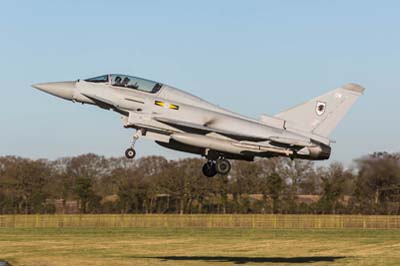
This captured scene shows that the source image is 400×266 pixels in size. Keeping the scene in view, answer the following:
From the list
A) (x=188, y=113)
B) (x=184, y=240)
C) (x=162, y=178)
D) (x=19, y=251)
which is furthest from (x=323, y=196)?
(x=188, y=113)

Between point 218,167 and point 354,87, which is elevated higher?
point 354,87

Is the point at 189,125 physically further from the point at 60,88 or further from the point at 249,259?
the point at 249,259

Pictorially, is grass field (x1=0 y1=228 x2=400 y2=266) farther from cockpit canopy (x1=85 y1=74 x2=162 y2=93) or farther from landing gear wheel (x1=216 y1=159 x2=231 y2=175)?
cockpit canopy (x1=85 y1=74 x2=162 y2=93)

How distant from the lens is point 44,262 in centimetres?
5409

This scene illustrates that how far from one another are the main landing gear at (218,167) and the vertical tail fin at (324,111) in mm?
4010

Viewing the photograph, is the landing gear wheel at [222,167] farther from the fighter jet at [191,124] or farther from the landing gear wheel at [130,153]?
the landing gear wheel at [130,153]

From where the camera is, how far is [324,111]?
1481 inches

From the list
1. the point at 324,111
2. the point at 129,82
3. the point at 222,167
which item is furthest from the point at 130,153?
the point at 324,111

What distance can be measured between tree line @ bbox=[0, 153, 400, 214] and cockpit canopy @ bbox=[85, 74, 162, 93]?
67561 millimetres

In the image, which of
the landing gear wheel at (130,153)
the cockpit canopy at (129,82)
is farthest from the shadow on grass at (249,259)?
the landing gear wheel at (130,153)

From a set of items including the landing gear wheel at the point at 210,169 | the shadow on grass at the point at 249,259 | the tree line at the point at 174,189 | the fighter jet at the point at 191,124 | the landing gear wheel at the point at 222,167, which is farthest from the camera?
the tree line at the point at 174,189

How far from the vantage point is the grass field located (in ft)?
182

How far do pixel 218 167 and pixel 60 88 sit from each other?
8.44m

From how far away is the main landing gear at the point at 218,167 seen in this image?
35688 mm
